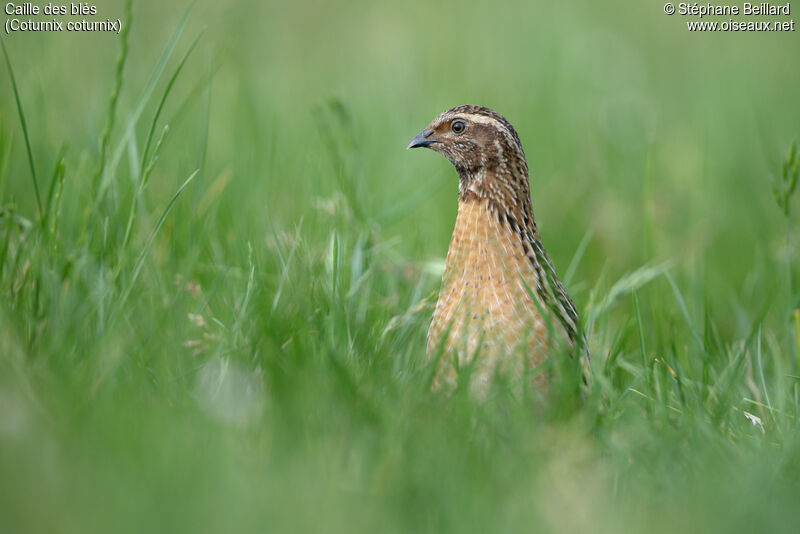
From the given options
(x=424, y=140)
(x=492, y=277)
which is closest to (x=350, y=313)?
(x=492, y=277)

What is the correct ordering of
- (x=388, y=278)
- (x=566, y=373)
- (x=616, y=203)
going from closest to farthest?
(x=566, y=373) < (x=388, y=278) < (x=616, y=203)

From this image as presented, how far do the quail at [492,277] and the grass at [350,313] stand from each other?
19 cm

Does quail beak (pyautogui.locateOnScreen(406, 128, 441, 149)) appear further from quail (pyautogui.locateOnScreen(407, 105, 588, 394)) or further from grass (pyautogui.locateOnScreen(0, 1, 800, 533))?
grass (pyautogui.locateOnScreen(0, 1, 800, 533))

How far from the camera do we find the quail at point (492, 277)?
3.86 metres

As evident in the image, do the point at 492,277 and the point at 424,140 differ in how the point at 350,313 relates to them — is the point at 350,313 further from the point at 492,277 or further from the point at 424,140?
the point at 424,140

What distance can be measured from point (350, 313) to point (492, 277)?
65cm

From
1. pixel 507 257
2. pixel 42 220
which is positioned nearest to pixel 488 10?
pixel 507 257

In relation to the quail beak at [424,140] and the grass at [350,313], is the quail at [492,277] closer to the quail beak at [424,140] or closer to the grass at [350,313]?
the quail beak at [424,140]

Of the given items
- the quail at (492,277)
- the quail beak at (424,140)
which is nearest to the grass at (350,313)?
the quail at (492,277)

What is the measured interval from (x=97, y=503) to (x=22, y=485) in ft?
0.83

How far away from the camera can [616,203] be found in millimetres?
7023

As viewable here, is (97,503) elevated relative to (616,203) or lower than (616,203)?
lower

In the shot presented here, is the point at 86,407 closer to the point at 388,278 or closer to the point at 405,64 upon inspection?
the point at 388,278

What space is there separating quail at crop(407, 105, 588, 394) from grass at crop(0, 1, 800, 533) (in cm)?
19
